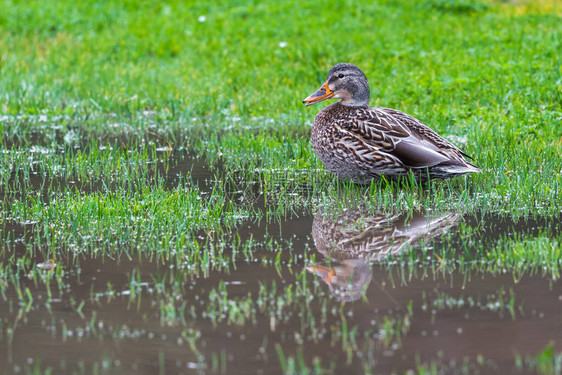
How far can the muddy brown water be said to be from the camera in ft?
14.4

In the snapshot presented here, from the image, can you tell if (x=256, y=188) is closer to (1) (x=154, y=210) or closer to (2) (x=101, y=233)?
(1) (x=154, y=210)

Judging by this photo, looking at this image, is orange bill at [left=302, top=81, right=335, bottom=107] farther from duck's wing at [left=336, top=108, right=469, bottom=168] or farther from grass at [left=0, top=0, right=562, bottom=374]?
grass at [left=0, top=0, right=562, bottom=374]

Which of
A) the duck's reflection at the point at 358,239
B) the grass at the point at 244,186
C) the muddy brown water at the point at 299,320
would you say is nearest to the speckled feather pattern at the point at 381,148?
the grass at the point at 244,186

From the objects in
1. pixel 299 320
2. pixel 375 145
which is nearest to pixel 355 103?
pixel 375 145

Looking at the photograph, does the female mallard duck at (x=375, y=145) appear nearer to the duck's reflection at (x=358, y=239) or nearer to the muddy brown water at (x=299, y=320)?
the duck's reflection at (x=358, y=239)

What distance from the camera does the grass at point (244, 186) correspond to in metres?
4.80

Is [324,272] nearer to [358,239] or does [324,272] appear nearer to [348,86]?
[358,239]

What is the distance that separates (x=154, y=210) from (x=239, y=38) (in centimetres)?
976

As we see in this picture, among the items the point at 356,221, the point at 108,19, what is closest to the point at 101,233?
the point at 356,221

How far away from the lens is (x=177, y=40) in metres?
16.6

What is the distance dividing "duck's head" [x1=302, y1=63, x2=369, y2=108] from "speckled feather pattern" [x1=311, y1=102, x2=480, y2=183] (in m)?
0.24

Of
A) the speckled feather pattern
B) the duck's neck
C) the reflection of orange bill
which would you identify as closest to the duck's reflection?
the reflection of orange bill

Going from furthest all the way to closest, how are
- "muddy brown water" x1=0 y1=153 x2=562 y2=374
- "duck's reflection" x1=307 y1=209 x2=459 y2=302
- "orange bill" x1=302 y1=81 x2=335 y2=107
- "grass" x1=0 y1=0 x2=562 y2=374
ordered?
"orange bill" x1=302 y1=81 x2=335 y2=107
"duck's reflection" x1=307 y1=209 x2=459 y2=302
"grass" x1=0 y1=0 x2=562 y2=374
"muddy brown water" x1=0 y1=153 x2=562 y2=374

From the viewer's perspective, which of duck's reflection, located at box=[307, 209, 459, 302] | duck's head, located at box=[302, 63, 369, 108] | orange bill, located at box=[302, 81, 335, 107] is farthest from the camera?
orange bill, located at box=[302, 81, 335, 107]
